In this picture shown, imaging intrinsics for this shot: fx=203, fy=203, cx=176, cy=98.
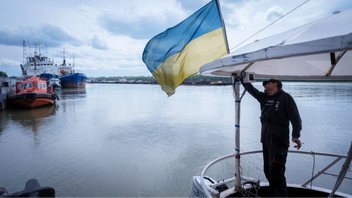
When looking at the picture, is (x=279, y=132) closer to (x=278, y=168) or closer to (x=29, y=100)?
(x=278, y=168)

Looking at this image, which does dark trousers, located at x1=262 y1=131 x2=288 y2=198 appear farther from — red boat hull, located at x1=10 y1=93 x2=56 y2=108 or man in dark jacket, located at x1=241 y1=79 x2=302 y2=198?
red boat hull, located at x1=10 y1=93 x2=56 y2=108

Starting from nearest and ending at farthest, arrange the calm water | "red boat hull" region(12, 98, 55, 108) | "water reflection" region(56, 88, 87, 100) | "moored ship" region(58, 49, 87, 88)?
the calm water → "red boat hull" region(12, 98, 55, 108) → "water reflection" region(56, 88, 87, 100) → "moored ship" region(58, 49, 87, 88)

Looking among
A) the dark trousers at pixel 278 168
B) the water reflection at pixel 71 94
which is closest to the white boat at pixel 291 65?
the dark trousers at pixel 278 168

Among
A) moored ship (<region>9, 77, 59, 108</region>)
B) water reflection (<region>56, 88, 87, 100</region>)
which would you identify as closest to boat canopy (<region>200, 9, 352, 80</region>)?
moored ship (<region>9, 77, 59, 108</region>)

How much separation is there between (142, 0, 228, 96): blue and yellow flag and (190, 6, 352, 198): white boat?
567 mm

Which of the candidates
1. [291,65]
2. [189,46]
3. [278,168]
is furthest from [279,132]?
[189,46]

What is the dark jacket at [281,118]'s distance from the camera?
2.79m

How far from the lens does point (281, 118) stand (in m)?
2.84

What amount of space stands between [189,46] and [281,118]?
215cm

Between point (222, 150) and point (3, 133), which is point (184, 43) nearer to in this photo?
point (222, 150)

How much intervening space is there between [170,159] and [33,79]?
21812 mm

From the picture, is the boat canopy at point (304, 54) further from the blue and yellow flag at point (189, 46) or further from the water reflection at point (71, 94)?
the water reflection at point (71, 94)

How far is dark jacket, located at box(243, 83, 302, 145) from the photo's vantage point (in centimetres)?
279

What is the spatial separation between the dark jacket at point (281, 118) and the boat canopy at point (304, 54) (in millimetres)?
623
